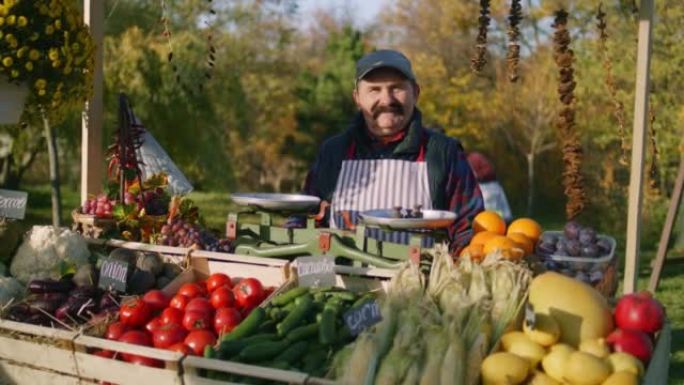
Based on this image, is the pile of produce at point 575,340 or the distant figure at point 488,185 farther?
the distant figure at point 488,185

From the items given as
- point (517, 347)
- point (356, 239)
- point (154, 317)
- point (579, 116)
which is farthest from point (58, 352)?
point (579, 116)

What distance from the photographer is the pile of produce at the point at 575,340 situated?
7.31 ft

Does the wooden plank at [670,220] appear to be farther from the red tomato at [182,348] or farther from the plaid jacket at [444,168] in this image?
the red tomato at [182,348]

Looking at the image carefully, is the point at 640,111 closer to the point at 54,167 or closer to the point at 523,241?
the point at 523,241

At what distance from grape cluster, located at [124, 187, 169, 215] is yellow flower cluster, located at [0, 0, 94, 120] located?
49 centimetres

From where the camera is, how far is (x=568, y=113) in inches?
134

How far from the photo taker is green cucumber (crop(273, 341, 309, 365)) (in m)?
2.46

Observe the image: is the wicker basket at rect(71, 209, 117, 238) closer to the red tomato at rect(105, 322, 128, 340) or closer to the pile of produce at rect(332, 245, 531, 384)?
the red tomato at rect(105, 322, 128, 340)

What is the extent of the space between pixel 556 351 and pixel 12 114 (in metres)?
2.37

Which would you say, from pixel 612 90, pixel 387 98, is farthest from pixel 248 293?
pixel 612 90

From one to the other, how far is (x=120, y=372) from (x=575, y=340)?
132cm

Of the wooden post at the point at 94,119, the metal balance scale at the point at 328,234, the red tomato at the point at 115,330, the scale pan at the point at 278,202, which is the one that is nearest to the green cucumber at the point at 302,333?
the metal balance scale at the point at 328,234

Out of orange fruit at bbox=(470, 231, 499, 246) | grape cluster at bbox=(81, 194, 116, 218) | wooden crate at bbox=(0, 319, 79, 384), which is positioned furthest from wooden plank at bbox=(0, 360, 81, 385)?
orange fruit at bbox=(470, 231, 499, 246)

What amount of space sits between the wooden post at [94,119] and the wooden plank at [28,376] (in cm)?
152
